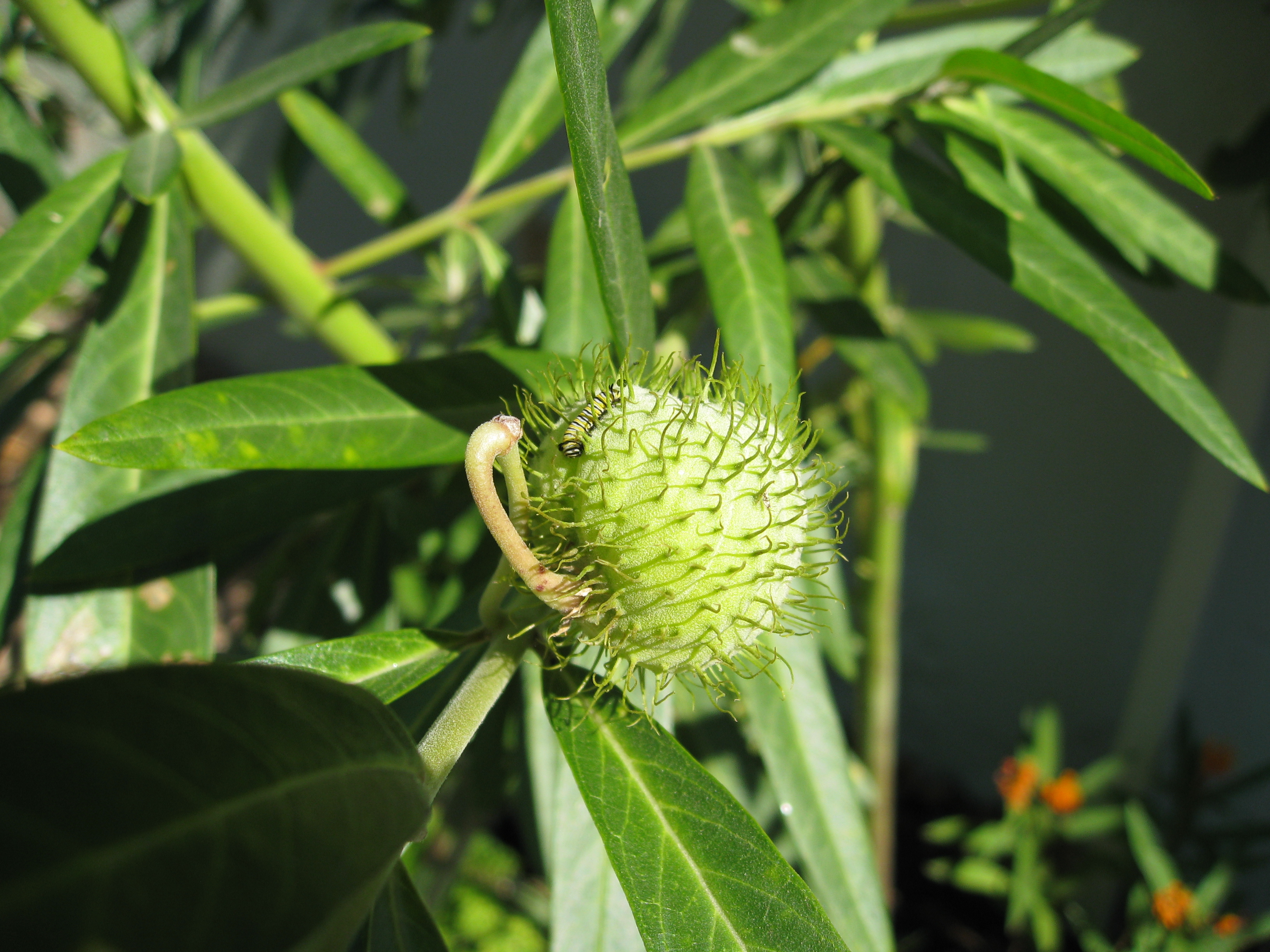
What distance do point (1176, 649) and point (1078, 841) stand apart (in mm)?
539

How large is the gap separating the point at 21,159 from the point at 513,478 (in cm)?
74

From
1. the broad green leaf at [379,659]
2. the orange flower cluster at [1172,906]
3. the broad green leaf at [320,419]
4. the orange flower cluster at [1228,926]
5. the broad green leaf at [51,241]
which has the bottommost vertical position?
the orange flower cluster at [1228,926]

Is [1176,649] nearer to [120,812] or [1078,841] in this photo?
[1078,841]

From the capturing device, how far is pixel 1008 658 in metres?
2.62

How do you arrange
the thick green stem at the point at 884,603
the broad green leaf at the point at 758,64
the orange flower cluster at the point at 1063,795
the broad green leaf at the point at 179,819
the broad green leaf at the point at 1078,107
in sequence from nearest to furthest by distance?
the broad green leaf at the point at 179,819
the broad green leaf at the point at 1078,107
the broad green leaf at the point at 758,64
the thick green stem at the point at 884,603
the orange flower cluster at the point at 1063,795

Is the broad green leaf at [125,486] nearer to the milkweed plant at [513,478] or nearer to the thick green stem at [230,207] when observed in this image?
the milkweed plant at [513,478]

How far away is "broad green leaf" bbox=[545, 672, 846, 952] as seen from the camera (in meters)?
0.50

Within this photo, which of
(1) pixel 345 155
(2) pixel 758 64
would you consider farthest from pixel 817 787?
(1) pixel 345 155

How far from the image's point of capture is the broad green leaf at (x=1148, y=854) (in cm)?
171

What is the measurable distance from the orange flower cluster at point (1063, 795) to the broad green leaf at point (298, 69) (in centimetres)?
195

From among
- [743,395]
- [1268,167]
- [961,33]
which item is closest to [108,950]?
[743,395]

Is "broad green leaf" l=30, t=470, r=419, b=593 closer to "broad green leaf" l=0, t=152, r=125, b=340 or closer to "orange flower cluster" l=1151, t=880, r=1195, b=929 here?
"broad green leaf" l=0, t=152, r=125, b=340

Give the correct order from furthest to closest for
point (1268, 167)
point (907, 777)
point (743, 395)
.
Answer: point (907, 777)
point (1268, 167)
point (743, 395)

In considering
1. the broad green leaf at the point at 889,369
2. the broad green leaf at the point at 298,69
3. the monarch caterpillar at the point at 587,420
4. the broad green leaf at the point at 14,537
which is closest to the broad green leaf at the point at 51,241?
the broad green leaf at the point at 298,69
